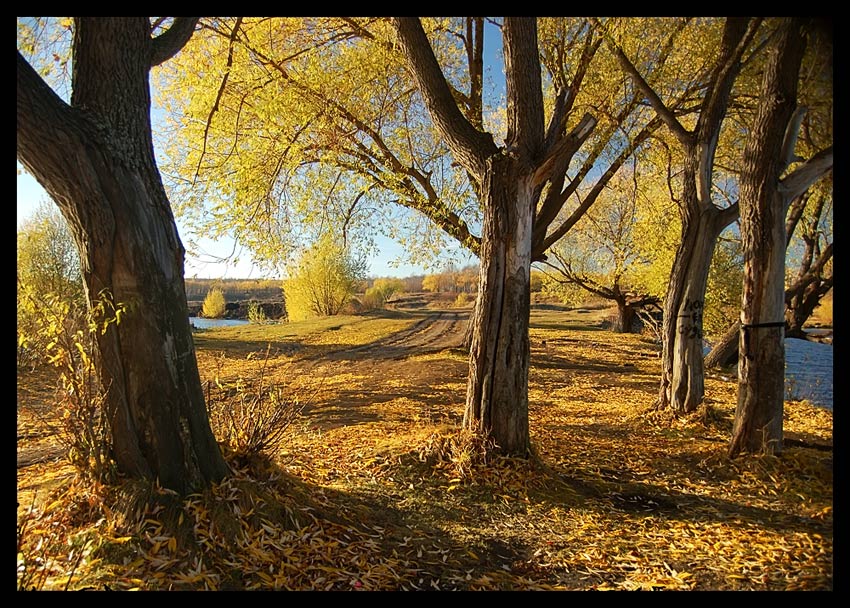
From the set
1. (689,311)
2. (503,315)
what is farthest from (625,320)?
(503,315)

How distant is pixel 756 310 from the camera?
3.81 metres

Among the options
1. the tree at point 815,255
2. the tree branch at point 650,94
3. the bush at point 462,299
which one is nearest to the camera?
the tree at point 815,255

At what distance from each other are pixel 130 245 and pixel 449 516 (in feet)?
9.07

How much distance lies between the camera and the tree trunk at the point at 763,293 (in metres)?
3.71

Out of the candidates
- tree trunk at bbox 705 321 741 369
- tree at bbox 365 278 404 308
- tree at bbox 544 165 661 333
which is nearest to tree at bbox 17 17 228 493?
tree at bbox 544 165 661 333

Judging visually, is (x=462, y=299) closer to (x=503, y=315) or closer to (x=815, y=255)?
(x=503, y=315)

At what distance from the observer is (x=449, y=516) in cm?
336

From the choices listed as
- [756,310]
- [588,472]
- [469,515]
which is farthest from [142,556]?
[756,310]

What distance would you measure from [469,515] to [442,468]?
0.73m

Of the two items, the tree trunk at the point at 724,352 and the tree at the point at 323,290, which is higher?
the tree at the point at 323,290

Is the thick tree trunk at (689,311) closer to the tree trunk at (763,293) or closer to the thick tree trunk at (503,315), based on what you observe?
the tree trunk at (763,293)

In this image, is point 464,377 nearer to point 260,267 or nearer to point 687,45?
point 260,267

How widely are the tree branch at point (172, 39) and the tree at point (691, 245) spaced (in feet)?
15.6

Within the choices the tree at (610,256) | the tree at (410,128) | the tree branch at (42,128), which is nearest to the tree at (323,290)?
the tree at (610,256)
